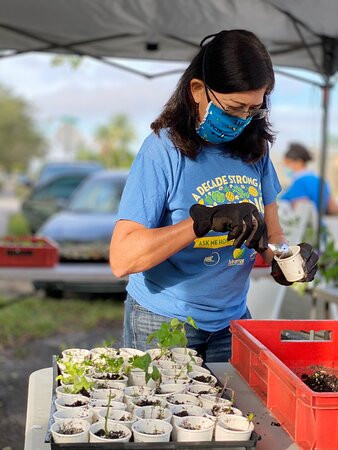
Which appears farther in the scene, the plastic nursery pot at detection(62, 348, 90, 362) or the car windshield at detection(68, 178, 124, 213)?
the car windshield at detection(68, 178, 124, 213)

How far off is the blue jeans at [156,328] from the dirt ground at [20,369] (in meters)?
1.52

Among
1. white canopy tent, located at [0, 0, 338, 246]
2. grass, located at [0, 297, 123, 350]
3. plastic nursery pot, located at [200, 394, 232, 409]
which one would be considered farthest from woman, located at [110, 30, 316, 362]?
grass, located at [0, 297, 123, 350]

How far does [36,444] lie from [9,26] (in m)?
3.51

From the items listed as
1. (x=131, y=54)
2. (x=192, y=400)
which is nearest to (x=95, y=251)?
(x=131, y=54)

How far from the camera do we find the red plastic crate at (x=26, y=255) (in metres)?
5.48

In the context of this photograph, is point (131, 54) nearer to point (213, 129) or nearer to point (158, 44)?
point (158, 44)

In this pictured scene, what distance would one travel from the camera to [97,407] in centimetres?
169

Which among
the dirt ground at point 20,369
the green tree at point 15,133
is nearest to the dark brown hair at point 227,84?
the dirt ground at point 20,369

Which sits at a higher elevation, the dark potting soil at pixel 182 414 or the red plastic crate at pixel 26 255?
the dark potting soil at pixel 182 414

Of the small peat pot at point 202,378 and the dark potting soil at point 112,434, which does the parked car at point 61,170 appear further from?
the dark potting soil at point 112,434

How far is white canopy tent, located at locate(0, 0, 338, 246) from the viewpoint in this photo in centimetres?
400

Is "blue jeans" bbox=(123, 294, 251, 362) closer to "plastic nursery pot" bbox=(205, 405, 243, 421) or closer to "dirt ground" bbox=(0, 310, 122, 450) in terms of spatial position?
"plastic nursery pot" bbox=(205, 405, 243, 421)

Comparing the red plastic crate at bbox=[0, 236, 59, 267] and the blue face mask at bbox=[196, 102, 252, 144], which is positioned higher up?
the blue face mask at bbox=[196, 102, 252, 144]

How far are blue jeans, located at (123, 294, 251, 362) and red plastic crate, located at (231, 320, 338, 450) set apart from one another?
0.49ft
